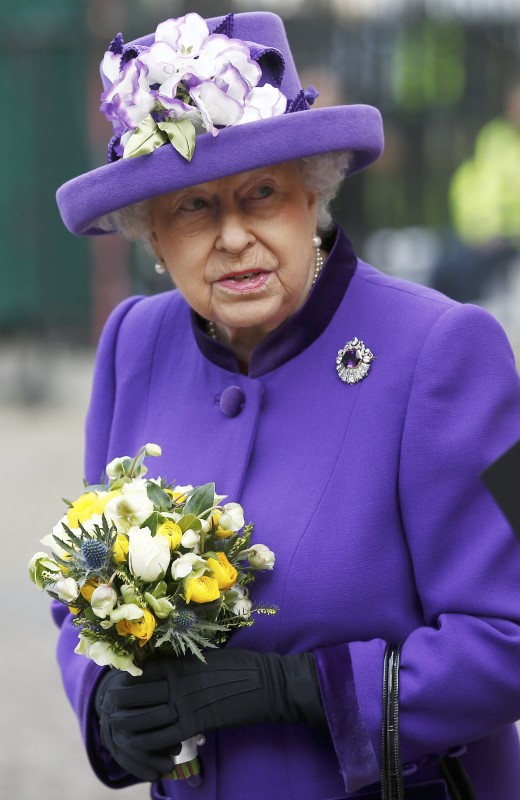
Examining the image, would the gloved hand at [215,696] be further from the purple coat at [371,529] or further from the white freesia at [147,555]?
the white freesia at [147,555]

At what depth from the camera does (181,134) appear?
222 cm

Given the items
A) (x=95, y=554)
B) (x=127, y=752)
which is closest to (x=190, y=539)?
(x=95, y=554)

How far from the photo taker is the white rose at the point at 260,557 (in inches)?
87.2

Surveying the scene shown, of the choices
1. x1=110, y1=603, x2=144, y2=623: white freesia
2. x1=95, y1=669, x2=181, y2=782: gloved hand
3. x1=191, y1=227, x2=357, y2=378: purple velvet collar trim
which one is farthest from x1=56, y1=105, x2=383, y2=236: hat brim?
x1=95, y1=669, x2=181, y2=782: gloved hand

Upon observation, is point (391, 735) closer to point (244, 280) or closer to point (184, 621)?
point (184, 621)

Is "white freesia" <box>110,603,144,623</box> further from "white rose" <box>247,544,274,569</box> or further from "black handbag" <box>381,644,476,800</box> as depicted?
"black handbag" <box>381,644,476,800</box>

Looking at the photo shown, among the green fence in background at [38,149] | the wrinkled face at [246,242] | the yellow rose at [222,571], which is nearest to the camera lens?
the yellow rose at [222,571]

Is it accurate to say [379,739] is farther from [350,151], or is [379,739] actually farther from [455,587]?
[350,151]

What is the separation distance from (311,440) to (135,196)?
0.52 metres

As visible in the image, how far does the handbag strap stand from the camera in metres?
2.16

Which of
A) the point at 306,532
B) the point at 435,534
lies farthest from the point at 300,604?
the point at 435,534

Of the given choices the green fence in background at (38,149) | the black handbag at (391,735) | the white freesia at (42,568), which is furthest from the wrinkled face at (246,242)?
the green fence in background at (38,149)

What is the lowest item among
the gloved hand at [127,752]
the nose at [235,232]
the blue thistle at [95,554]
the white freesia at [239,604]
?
the gloved hand at [127,752]

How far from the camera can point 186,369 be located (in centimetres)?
263
